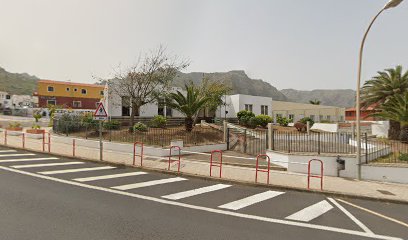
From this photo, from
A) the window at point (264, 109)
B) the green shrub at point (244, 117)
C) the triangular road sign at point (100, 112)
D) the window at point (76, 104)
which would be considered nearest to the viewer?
the triangular road sign at point (100, 112)

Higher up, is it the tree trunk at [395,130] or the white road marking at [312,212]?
the tree trunk at [395,130]

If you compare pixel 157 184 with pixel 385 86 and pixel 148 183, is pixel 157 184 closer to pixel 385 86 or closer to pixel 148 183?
pixel 148 183

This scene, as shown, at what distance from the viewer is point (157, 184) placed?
A: 8.95m

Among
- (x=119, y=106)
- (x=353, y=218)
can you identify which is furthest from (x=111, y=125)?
(x=353, y=218)

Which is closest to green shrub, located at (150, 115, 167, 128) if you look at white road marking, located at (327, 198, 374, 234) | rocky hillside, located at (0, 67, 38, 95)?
white road marking, located at (327, 198, 374, 234)

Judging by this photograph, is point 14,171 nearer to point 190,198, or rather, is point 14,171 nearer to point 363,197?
point 190,198

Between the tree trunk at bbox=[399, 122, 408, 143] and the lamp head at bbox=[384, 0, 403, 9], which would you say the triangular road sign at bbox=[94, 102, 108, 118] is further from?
the tree trunk at bbox=[399, 122, 408, 143]

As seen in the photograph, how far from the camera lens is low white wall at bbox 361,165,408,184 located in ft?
35.8

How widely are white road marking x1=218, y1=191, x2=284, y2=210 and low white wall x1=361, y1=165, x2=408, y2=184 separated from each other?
5.63 metres

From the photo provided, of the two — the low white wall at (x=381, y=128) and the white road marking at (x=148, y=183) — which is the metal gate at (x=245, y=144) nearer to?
the white road marking at (x=148, y=183)

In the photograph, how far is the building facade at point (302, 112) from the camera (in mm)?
43594

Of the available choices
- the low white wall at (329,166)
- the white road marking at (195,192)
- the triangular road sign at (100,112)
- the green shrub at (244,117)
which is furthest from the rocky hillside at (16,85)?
the low white wall at (329,166)

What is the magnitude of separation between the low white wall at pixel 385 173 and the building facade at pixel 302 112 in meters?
30.7

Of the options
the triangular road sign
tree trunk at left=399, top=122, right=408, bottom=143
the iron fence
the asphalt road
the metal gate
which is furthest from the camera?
tree trunk at left=399, top=122, right=408, bottom=143
